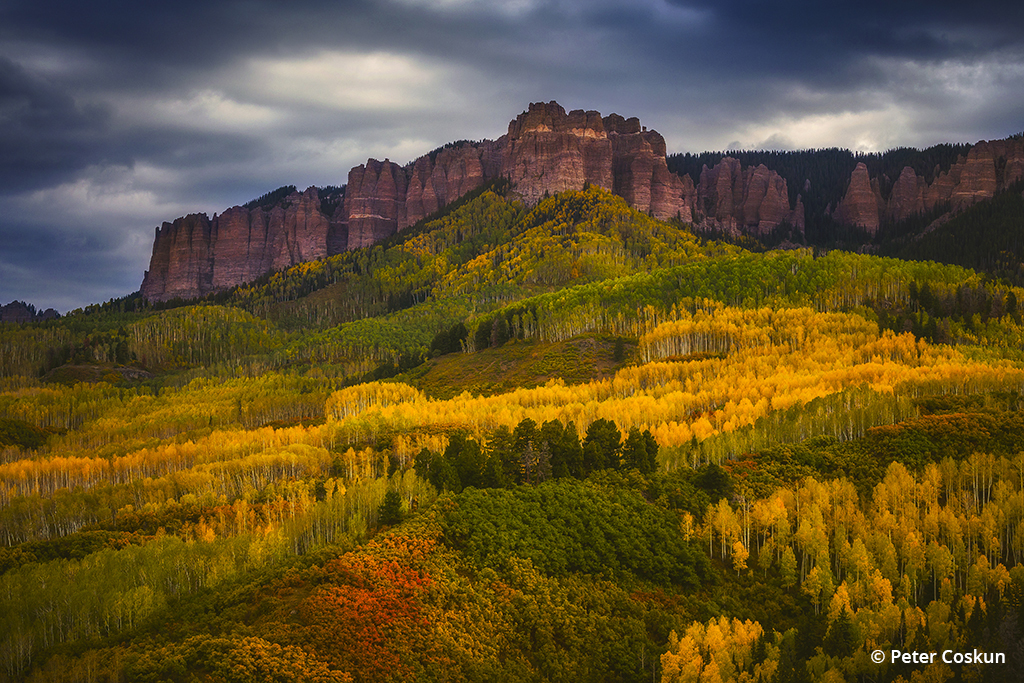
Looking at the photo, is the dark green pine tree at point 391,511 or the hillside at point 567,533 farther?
the dark green pine tree at point 391,511

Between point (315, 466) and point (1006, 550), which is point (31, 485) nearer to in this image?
point (315, 466)

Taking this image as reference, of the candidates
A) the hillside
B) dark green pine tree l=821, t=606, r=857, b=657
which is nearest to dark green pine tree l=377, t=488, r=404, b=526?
the hillside

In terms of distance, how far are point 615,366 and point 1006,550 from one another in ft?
309

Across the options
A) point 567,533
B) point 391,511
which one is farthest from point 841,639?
point 391,511

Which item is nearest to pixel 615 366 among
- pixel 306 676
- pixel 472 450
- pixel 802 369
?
pixel 802 369

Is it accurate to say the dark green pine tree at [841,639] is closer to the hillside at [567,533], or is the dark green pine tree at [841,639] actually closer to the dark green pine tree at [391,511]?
the hillside at [567,533]

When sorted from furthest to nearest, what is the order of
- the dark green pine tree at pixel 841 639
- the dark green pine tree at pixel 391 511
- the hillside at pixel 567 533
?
the dark green pine tree at pixel 391 511 → the dark green pine tree at pixel 841 639 → the hillside at pixel 567 533

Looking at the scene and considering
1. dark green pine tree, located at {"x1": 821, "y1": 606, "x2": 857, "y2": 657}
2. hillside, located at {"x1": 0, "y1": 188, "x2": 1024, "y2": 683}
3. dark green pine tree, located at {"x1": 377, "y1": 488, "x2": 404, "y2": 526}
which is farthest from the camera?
dark green pine tree, located at {"x1": 377, "y1": 488, "x2": 404, "y2": 526}

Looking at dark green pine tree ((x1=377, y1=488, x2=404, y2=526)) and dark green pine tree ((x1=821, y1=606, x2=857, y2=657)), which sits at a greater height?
dark green pine tree ((x1=377, y1=488, x2=404, y2=526))

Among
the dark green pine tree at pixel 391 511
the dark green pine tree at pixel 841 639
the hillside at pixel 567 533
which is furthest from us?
the dark green pine tree at pixel 391 511

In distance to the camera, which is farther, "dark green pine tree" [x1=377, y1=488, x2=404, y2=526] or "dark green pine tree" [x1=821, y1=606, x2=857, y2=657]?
"dark green pine tree" [x1=377, y1=488, x2=404, y2=526]

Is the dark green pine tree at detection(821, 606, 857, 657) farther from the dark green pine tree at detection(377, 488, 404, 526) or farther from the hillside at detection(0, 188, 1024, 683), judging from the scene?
the dark green pine tree at detection(377, 488, 404, 526)

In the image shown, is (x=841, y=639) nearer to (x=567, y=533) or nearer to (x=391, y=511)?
(x=567, y=533)

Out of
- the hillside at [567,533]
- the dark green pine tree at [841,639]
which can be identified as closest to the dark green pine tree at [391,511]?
the hillside at [567,533]
